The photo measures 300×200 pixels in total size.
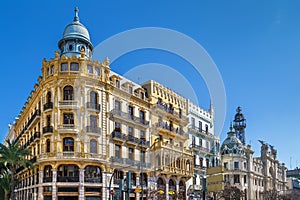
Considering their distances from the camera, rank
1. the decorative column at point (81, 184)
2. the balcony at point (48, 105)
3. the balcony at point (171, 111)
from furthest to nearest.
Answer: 1. the balcony at point (171, 111)
2. the balcony at point (48, 105)
3. the decorative column at point (81, 184)

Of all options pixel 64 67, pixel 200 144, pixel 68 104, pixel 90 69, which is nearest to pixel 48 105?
pixel 68 104

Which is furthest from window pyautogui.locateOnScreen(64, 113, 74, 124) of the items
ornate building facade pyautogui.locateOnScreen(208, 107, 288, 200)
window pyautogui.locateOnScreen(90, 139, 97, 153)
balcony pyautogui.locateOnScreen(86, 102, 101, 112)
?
ornate building facade pyautogui.locateOnScreen(208, 107, 288, 200)

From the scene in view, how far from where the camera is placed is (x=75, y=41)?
188ft

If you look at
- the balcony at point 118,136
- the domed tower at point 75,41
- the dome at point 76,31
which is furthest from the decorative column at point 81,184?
the dome at point 76,31

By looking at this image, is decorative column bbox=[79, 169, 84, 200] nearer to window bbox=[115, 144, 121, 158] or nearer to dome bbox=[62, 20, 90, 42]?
window bbox=[115, 144, 121, 158]

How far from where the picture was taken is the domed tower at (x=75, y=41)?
56.9m

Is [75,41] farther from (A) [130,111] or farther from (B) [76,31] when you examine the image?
(A) [130,111]

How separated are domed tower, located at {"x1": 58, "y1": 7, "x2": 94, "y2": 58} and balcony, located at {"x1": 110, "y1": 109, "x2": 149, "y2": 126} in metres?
9.08

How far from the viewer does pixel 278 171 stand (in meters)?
111

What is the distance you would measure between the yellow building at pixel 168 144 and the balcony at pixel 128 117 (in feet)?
8.56

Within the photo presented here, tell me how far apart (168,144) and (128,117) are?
29.6 feet

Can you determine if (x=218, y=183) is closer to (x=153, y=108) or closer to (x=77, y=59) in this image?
(x=77, y=59)

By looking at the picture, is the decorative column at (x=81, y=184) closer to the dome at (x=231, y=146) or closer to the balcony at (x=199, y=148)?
the balcony at (x=199, y=148)

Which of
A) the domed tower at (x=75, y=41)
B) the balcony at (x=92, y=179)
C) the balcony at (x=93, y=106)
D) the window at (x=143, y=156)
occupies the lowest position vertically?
the balcony at (x=92, y=179)
